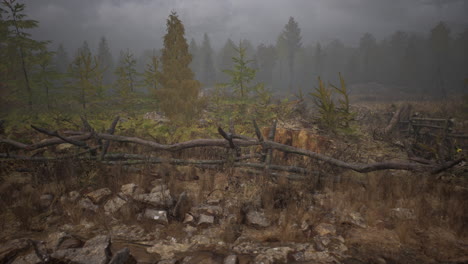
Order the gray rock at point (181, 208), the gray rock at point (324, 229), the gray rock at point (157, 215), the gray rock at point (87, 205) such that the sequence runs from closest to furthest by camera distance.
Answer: the gray rock at point (324, 229)
the gray rock at point (157, 215)
the gray rock at point (181, 208)
the gray rock at point (87, 205)

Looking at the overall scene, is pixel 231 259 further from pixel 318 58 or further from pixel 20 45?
pixel 318 58

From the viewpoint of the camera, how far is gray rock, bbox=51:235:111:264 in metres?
2.29

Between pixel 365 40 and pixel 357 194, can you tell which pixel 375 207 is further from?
pixel 365 40

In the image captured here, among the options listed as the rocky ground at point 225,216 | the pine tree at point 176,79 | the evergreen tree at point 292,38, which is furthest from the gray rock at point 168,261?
the evergreen tree at point 292,38

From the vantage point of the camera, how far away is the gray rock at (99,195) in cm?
362

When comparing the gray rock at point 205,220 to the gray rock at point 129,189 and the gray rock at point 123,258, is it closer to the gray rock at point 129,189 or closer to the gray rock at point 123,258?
the gray rock at point 123,258

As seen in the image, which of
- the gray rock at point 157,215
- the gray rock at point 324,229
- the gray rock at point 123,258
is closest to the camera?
the gray rock at point 123,258

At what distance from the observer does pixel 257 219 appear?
3.22 meters

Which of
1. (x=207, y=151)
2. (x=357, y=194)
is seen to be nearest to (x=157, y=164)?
(x=207, y=151)

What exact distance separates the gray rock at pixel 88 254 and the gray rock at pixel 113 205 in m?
0.94

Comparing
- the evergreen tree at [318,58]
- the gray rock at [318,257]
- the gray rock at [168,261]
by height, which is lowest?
the gray rock at [318,257]

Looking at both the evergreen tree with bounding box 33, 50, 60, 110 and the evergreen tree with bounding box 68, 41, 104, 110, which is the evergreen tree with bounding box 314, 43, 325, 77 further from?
the evergreen tree with bounding box 33, 50, 60, 110

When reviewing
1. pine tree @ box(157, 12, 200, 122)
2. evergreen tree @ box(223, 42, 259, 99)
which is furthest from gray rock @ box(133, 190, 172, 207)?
pine tree @ box(157, 12, 200, 122)

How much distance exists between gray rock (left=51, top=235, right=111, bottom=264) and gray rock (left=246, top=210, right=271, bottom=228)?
1.85 metres
